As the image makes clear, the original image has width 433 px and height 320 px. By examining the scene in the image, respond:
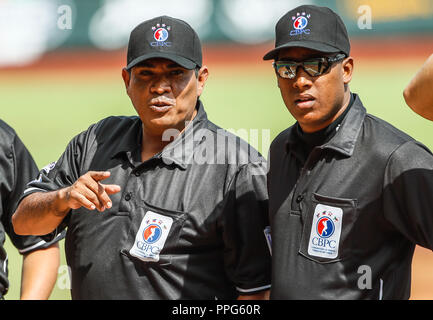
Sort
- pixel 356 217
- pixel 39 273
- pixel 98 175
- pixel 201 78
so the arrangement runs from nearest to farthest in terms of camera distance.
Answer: pixel 356 217
pixel 98 175
pixel 201 78
pixel 39 273

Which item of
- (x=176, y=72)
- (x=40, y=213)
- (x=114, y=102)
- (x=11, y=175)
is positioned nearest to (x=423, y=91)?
(x=176, y=72)

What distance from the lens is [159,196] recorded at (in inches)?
85.4

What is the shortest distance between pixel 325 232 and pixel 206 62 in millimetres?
1601

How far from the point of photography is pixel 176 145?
7.36ft

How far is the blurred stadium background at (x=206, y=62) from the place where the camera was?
308 centimetres

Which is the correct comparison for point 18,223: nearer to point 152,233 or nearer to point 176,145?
point 152,233

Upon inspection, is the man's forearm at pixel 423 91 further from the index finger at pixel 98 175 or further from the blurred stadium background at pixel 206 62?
the blurred stadium background at pixel 206 62

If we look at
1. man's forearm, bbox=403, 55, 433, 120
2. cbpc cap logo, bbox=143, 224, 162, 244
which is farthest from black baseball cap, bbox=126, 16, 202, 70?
man's forearm, bbox=403, 55, 433, 120

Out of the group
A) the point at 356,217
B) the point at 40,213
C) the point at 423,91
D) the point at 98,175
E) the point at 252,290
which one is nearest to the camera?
the point at 423,91

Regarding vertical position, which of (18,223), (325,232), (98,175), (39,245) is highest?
(98,175)

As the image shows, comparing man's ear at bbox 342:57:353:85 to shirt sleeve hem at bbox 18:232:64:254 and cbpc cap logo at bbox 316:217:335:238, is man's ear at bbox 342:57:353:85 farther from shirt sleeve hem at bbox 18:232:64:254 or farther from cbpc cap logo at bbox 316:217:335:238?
shirt sleeve hem at bbox 18:232:64:254

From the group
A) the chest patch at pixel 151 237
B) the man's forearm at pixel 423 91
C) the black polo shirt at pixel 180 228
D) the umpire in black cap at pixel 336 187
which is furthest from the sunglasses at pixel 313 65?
the man's forearm at pixel 423 91

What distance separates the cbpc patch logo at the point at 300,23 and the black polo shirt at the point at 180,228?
46cm
